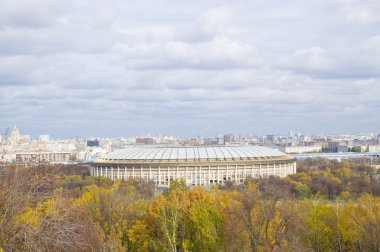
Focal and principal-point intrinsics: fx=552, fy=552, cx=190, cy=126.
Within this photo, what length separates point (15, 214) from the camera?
40.1 feet

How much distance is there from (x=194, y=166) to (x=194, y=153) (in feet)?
→ 12.8

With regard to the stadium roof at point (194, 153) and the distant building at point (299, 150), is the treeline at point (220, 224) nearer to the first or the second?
the stadium roof at point (194, 153)

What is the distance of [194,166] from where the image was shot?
229ft

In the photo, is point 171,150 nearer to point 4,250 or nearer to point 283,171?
point 283,171

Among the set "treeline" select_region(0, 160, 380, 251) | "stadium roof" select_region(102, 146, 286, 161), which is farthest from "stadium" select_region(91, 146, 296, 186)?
"treeline" select_region(0, 160, 380, 251)

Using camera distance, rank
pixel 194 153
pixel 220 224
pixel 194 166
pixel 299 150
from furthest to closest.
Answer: pixel 299 150 → pixel 194 153 → pixel 194 166 → pixel 220 224

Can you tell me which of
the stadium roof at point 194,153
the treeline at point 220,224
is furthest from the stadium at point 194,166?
the treeline at point 220,224

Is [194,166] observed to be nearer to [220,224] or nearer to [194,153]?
[194,153]

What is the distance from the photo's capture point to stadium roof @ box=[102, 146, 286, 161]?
236 feet

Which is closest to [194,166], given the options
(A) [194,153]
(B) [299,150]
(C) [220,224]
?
(A) [194,153]

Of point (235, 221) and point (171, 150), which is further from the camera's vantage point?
point (171, 150)

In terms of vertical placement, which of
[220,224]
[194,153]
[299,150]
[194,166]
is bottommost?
[220,224]

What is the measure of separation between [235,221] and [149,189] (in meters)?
33.1

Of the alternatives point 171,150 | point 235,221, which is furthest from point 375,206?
point 171,150
